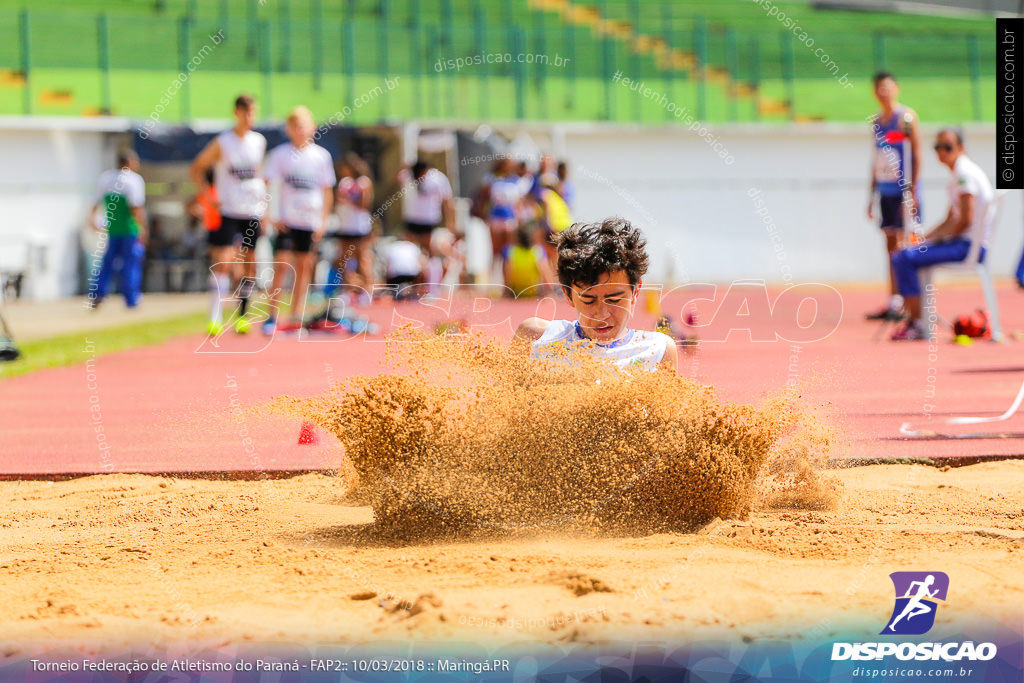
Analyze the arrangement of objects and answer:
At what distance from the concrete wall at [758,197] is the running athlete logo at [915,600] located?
2418cm

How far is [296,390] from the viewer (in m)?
8.67

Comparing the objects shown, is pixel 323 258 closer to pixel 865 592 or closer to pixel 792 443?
pixel 792 443

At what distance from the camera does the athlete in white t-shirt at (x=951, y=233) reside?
36.9 ft

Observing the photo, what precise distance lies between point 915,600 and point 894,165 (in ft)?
36.2

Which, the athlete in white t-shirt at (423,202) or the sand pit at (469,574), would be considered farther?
the athlete in white t-shirt at (423,202)

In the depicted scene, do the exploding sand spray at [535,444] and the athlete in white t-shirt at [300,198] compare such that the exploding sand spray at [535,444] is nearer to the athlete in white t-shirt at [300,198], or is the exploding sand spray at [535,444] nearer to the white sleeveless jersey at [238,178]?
the athlete in white t-shirt at [300,198]

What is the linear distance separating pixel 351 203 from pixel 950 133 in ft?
30.6

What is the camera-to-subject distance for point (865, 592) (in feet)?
11.6

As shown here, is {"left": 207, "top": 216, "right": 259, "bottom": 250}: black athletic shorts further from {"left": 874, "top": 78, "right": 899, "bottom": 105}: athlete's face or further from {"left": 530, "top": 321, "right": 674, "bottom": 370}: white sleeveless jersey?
{"left": 530, "top": 321, "right": 674, "bottom": 370}: white sleeveless jersey

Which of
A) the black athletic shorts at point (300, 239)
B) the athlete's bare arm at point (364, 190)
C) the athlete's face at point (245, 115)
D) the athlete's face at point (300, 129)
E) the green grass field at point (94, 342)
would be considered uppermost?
the athlete's face at point (245, 115)

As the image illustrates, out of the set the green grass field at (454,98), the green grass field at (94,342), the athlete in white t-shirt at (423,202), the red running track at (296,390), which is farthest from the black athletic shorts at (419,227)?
the green grass field at (454,98)

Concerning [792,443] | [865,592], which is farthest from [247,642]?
[792,443]

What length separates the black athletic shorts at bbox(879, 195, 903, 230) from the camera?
1370 centimetres

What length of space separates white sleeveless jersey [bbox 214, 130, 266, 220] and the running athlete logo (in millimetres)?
10723
